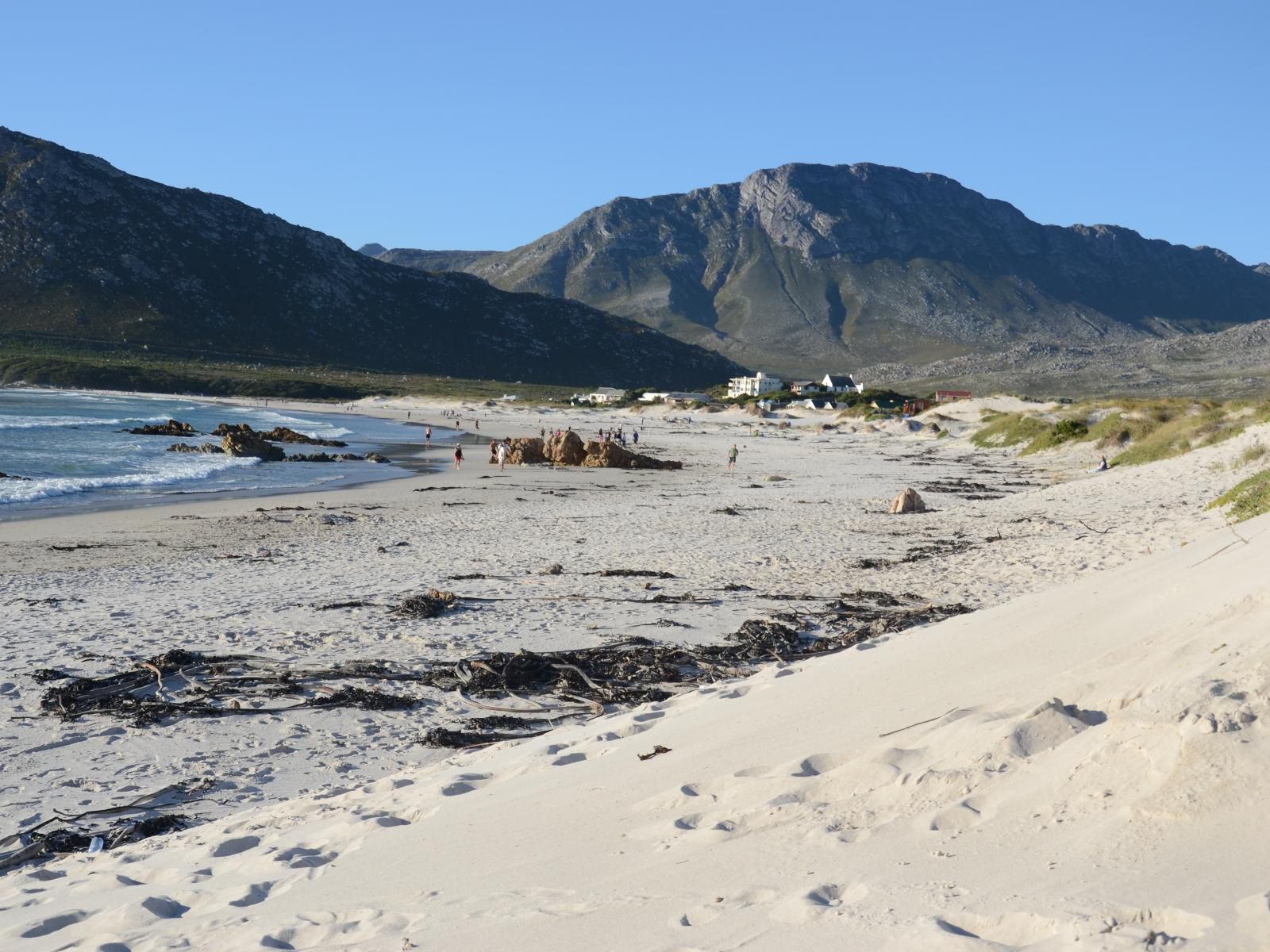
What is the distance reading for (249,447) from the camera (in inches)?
1379

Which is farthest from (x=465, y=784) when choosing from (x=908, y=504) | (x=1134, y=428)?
(x=1134, y=428)

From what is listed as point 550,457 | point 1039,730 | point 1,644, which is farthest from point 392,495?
point 1039,730

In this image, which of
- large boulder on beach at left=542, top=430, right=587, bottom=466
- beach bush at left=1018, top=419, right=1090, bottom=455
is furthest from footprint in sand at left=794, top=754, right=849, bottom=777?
beach bush at left=1018, top=419, right=1090, bottom=455

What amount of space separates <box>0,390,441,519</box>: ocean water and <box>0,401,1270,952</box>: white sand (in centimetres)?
1302

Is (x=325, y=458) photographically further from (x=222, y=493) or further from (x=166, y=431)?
(x=166, y=431)

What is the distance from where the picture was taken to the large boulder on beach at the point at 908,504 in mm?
19644

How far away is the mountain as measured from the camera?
466 ft

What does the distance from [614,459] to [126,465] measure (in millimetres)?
13860

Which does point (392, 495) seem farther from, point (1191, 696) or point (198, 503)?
point (1191, 696)

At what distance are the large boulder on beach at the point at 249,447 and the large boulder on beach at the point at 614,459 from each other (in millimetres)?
9946

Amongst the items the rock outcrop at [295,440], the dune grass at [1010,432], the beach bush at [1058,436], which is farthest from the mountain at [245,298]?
the beach bush at [1058,436]

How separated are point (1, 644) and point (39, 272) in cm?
15468

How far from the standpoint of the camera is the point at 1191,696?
11.2ft

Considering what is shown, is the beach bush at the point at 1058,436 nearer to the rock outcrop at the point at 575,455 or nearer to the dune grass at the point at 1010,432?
the dune grass at the point at 1010,432
